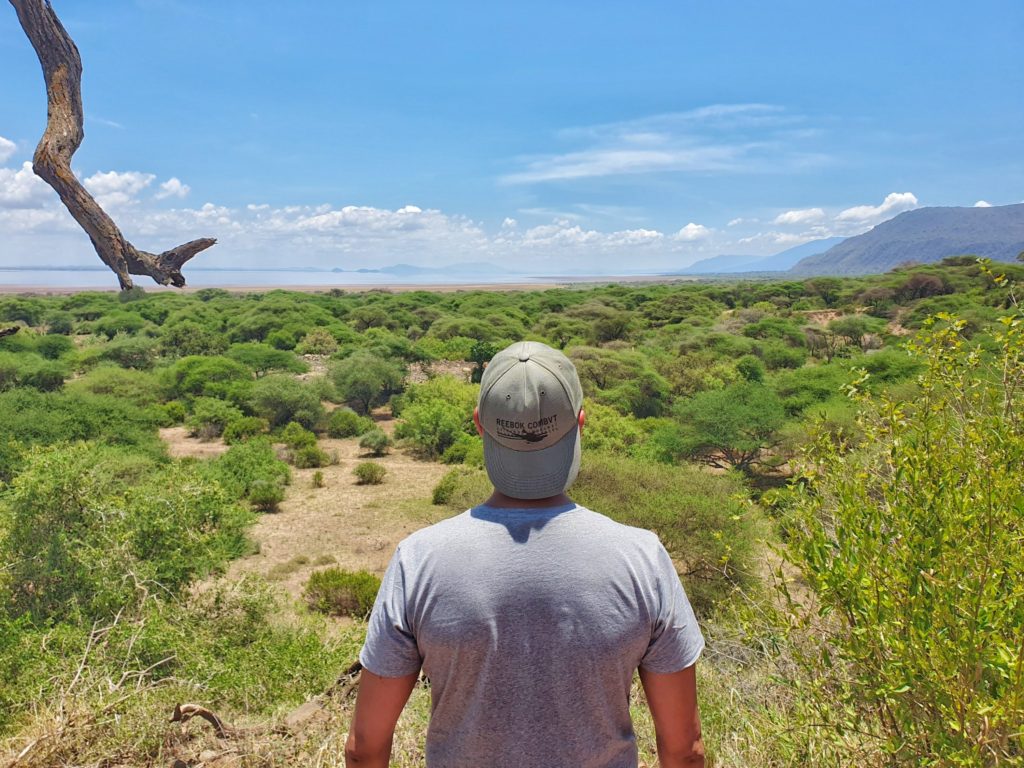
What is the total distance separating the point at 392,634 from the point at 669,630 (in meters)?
0.52

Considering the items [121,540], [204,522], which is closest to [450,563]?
[121,540]

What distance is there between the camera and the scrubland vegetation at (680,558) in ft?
7.63

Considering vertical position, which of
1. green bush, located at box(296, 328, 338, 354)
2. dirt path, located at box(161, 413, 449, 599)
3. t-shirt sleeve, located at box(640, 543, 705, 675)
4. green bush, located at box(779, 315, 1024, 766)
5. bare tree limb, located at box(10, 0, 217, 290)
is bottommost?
dirt path, located at box(161, 413, 449, 599)

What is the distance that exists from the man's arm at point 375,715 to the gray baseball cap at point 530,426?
42cm

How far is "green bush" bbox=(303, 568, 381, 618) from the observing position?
32.1 ft

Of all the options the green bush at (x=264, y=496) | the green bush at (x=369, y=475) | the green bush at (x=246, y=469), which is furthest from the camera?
the green bush at (x=369, y=475)

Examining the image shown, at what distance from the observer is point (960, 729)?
6.15ft

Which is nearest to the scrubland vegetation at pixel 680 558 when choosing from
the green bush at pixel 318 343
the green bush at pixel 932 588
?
the green bush at pixel 932 588

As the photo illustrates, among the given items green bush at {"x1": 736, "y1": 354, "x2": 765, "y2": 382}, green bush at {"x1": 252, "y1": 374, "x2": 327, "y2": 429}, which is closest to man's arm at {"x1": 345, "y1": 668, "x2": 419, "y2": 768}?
green bush at {"x1": 252, "y1": 374, "x2": 327, "y2": 429}

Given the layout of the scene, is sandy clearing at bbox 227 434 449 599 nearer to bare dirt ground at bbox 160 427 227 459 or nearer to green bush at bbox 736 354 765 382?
bare dirt ground at bbox 160 427 227 459

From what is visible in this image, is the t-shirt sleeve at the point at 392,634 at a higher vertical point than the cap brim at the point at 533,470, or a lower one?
lower

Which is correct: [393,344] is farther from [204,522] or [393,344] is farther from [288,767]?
[288,767]

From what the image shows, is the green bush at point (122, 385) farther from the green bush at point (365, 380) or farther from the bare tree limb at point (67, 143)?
the bare tree limb at point (67, 143)

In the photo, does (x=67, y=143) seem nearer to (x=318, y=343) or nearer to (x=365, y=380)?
(x=365, y=380)
